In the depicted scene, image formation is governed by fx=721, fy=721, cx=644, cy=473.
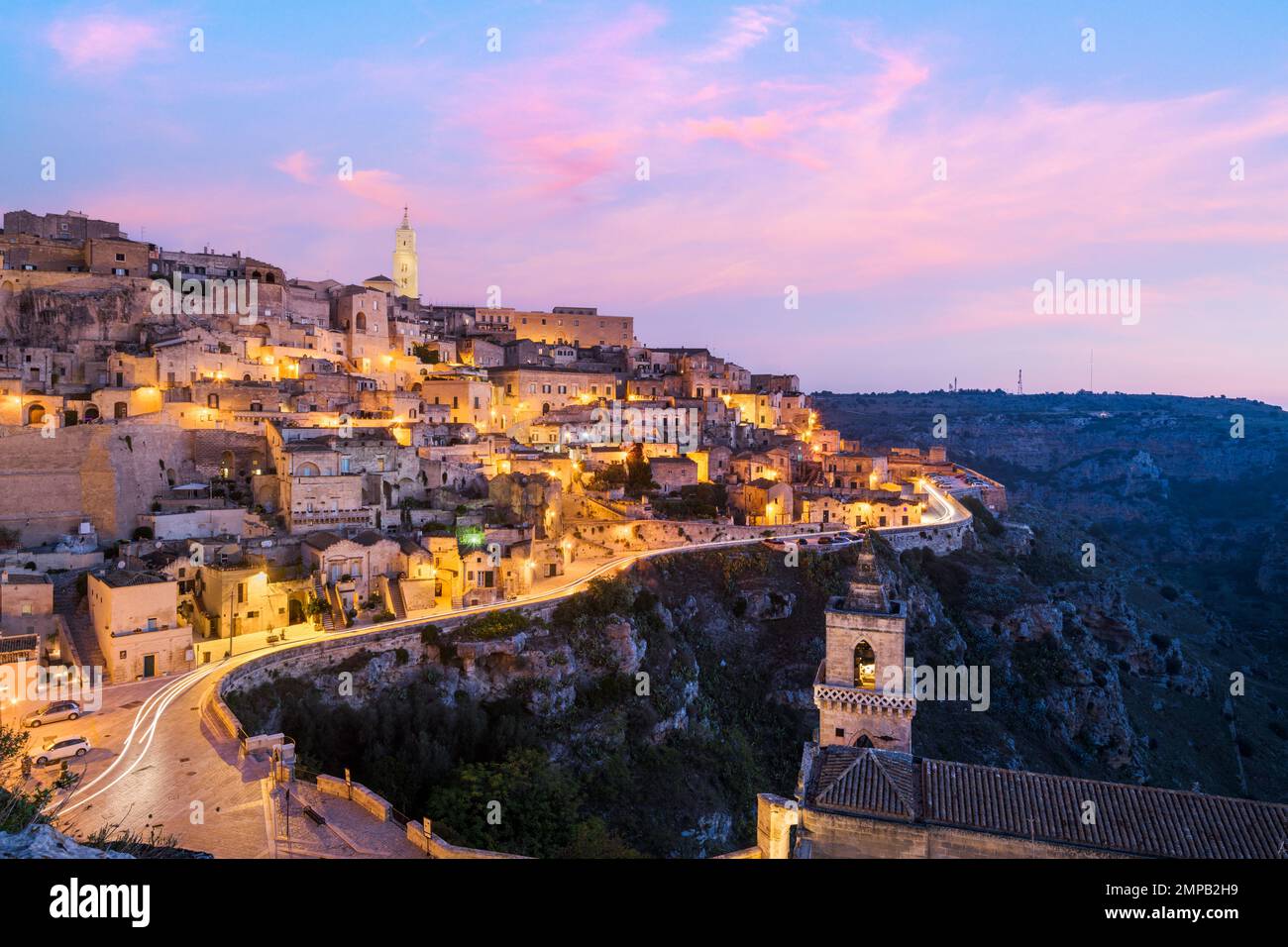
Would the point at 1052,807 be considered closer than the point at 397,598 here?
Yes

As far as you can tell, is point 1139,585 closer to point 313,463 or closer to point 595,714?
point 595,714

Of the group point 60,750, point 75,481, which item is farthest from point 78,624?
point 75,481

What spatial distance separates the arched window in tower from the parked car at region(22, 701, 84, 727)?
2135 centimetres

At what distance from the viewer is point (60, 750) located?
17.3 meters

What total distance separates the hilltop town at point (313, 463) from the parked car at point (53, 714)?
299cm

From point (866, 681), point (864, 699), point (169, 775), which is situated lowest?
point (169, 775)

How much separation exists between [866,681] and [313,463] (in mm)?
27832

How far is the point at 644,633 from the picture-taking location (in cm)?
3562

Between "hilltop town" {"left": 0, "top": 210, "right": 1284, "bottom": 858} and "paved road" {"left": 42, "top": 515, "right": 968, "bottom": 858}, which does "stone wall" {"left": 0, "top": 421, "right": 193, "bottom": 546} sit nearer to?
"hilltop town" {"left": 0, "top": 210, "right": 1284, "bottom": 858}

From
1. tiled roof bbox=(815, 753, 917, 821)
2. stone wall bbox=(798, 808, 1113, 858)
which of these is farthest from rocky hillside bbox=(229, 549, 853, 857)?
tiled roof bbox=(815, 753, 917, 821)

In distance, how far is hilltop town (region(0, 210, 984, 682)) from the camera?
2852 cm

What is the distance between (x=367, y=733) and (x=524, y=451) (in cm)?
2593

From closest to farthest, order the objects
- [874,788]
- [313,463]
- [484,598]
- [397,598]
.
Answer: [874,788] < [397,598] < [484,598] < [313,463]
